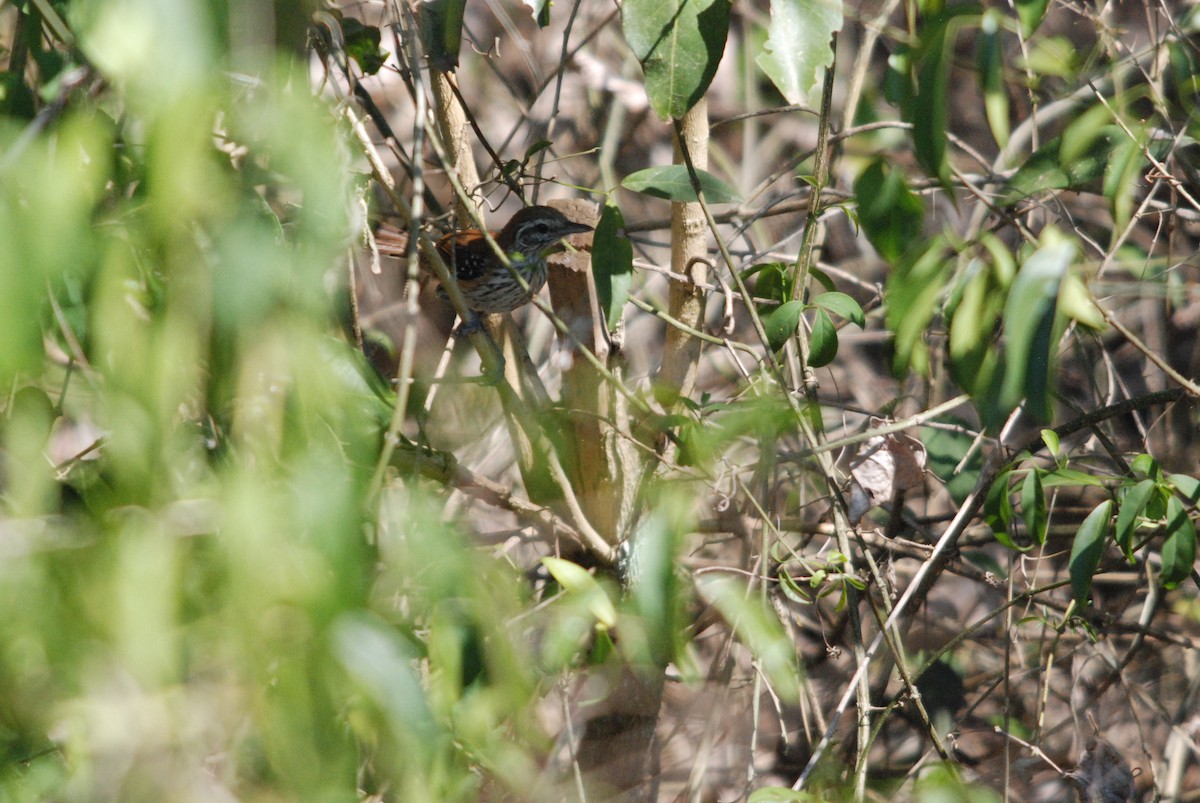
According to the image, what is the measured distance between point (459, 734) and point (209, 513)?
729 millimetres

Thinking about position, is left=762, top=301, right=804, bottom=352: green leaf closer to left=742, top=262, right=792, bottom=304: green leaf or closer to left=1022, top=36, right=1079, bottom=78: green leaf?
left=742, top=262, right=792, bottom=304: green leaf

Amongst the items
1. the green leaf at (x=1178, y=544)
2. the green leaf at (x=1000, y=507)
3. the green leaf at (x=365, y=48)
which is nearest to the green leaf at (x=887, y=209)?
the green leaf at (x=1000, y=507)

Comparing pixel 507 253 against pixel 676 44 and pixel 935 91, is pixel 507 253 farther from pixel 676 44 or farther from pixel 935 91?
pixel 935 91

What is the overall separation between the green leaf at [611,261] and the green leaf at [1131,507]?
50.1 inches

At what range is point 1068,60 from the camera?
2.75 meters

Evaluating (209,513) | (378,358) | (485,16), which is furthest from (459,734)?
(485,16)

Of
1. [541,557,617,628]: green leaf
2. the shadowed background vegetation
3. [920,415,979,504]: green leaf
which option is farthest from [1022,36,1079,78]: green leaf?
[541,557,617,628]: green leaf

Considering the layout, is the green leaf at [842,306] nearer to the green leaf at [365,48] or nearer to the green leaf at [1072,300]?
the green leaf at [1072,300]

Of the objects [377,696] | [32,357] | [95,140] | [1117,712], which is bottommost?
[1117,712]

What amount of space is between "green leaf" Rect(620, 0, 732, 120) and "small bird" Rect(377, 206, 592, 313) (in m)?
1.51

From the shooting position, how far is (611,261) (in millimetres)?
2420

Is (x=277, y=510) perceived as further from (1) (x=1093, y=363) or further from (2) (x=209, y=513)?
(1) (x=1093, y=363)

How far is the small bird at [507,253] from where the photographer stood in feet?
12.2

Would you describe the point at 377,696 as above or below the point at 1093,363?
above
